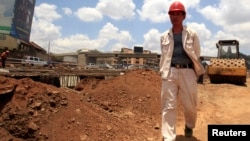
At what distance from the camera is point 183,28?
491 cm

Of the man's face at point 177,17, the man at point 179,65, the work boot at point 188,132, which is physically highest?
the man's face at point 177,17

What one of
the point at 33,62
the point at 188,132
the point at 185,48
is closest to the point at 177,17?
the point at 185,48

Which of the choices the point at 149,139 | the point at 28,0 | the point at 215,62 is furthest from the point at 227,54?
the point at 28,0

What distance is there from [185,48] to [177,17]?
1.60ft

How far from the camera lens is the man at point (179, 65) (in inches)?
189

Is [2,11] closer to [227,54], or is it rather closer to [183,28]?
[227,54]

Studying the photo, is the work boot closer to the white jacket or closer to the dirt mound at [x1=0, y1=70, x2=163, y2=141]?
the dirt mound at [x1=0, y1=70, x2=163, y2=141]

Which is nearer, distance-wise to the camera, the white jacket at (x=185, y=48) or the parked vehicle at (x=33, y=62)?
the white jacket at (x=185, y=48)

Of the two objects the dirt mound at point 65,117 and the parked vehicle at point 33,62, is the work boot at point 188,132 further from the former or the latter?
the parked vehicle at point 33,62

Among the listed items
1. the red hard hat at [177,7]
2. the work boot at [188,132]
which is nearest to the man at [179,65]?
the red hard hat at [177,7]

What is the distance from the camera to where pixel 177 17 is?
189 inches

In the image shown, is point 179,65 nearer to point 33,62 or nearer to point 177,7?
point 177,7

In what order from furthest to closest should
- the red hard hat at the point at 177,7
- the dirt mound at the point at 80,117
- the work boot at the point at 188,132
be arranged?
the dirt mound at the point at 80,117 → the work boot at the point at 188,132 → the red hard hat at the point at 177,7

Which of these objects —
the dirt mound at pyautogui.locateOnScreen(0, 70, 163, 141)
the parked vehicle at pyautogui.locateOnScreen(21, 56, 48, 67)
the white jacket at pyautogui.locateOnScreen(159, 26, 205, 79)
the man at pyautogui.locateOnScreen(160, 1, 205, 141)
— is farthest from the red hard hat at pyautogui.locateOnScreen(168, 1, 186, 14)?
the parked vehicle at pyautogui.locateOnScreen(21, 56, 48, 67)
